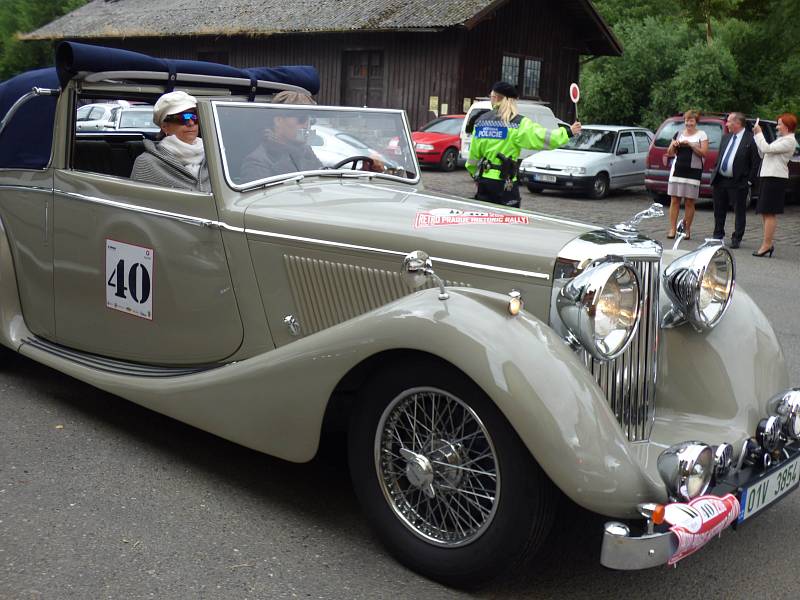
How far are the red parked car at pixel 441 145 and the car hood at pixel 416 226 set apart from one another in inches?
672

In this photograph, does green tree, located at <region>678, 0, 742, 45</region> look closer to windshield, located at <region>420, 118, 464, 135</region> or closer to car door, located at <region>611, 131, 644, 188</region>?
car door, located at <region>611, 131, 644, 188</region>

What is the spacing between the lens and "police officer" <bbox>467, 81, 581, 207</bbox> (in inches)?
297

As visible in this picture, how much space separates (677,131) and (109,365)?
14.4m

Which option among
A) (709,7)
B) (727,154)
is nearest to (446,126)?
(709,7)

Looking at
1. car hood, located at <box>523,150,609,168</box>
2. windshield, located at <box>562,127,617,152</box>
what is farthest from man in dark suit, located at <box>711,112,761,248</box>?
windshield, located at <box>562,127,617,152</box>

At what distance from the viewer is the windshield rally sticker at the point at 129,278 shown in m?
4.21

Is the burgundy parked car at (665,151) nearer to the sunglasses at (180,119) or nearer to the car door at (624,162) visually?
the car door at (624,162)

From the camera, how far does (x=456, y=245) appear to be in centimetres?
343

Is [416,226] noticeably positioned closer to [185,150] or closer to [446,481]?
[446,481]

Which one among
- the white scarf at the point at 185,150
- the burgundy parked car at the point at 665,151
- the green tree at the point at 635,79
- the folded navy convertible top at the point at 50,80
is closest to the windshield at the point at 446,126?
→ the burgundy parked car at the point at 665,151

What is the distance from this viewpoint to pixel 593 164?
17.7 metres

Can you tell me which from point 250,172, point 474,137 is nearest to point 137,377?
point 250,172

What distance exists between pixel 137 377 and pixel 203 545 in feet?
3.62

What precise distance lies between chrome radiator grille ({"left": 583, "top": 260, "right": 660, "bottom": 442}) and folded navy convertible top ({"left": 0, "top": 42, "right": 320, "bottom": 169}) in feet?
9.33
